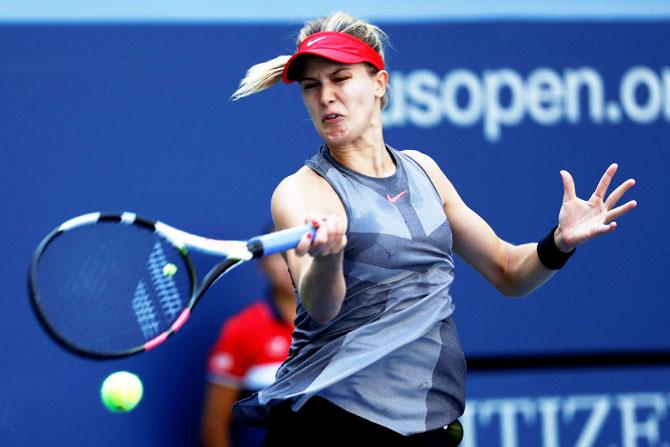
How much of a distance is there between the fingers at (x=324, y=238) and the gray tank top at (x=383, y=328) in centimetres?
21

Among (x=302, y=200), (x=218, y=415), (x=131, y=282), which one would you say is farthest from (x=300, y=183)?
(x=218, y=415)

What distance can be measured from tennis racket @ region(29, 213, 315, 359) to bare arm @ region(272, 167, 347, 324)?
0.14 ft

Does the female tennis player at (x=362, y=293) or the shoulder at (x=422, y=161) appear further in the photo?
the shoulder at (x=422, y=161)

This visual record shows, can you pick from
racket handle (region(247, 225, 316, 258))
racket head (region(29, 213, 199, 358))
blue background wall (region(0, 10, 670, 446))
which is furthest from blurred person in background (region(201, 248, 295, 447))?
racket handle (region(247, 225, 316, 258))

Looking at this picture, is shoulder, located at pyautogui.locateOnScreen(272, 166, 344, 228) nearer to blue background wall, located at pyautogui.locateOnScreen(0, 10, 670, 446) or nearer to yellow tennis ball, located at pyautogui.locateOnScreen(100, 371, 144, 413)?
yellow tennis ball, located at pyautogui.locateOnScreen(100, 371, 144, 413)

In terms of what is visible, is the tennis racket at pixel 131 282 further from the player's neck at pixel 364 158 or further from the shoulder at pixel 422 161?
the shoulder at pixel 422 161

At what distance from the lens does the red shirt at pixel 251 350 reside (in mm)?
4965

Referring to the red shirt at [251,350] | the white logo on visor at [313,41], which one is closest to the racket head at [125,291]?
the white logo on visor at [313,41]

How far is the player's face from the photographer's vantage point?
10.1 feet

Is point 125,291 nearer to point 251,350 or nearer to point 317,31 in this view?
point 317,31

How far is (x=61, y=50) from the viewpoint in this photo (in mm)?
5090

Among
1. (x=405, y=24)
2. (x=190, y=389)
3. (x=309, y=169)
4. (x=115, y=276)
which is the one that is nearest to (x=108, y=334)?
(x=115, y=276)

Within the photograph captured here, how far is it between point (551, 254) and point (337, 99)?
2.27 feet

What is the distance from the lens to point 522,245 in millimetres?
3322
